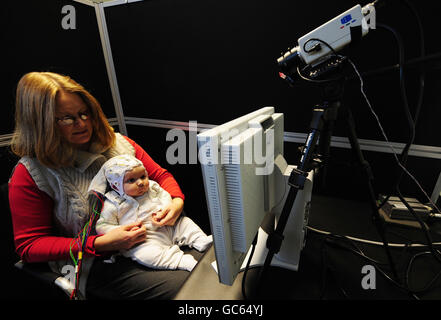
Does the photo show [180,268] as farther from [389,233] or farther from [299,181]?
[389,233]

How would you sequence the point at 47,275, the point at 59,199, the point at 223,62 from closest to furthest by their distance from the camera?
1. the point at 47,275
2. the point at 59,199
3. the point at 223,62

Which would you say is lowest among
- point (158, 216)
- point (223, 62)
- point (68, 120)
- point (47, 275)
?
point (47, 275)

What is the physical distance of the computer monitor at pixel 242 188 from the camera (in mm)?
413

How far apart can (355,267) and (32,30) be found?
73.6 inches

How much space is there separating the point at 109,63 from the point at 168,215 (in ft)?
4.41

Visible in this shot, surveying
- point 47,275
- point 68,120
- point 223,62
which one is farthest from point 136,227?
point 223,62

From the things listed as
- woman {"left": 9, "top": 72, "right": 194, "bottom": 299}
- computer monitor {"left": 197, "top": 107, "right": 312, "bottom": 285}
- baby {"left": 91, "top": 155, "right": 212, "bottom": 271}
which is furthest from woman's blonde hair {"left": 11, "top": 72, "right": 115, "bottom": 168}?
computer monitor {"left": 197, "top": 107, "right": 312, "bottom": 285}

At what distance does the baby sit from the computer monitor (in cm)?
41

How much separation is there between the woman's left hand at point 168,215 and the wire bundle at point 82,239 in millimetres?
254

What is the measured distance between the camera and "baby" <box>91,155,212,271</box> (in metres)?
0.86

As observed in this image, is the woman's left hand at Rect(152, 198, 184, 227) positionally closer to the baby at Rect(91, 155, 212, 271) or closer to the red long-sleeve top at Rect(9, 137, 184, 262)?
the baby at Rect(91, 155, 212, 271)

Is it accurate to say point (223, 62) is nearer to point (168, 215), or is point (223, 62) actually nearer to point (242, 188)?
point (168, 215)

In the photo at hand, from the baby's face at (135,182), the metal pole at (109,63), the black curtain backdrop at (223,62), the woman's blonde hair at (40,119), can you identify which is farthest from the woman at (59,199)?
the metal pole at (109,63)

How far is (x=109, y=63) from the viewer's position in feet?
5.20
